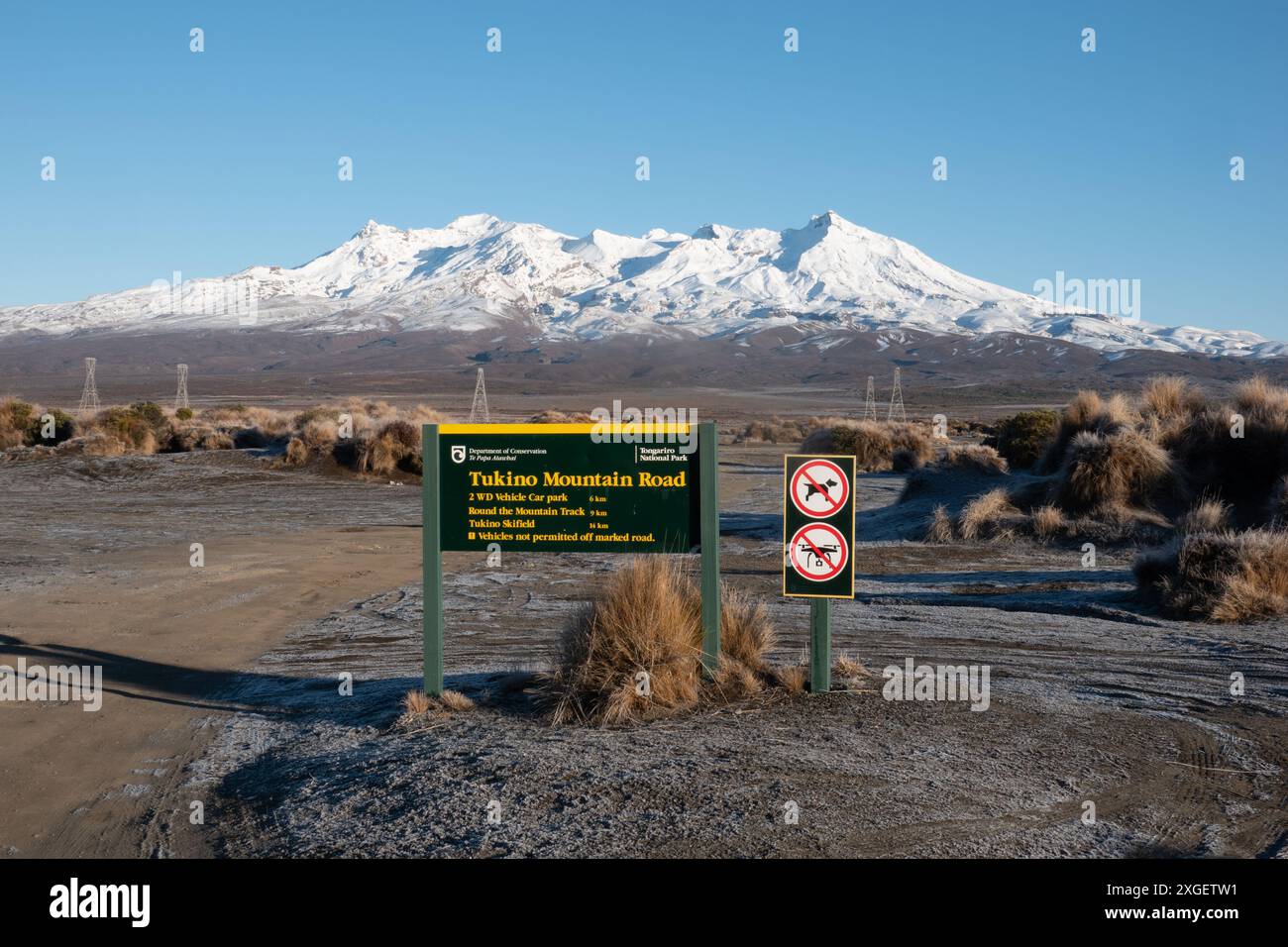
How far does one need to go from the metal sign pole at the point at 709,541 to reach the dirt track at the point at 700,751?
0.54 metres

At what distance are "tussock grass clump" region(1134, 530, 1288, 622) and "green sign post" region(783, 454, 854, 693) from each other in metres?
4.92

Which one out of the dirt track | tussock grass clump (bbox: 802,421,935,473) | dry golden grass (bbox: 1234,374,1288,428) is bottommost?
the dirt track

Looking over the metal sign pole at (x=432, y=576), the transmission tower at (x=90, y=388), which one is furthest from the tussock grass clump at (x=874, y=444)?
the transmission tower at (x=90, y=388)

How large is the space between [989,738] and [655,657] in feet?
6.90

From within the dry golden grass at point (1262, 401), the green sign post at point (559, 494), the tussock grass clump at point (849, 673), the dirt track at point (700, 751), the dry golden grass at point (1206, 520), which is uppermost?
the dry golden grass at point (1262, 401)

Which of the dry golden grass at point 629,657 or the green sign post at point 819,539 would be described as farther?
the green sign post at point 819,539

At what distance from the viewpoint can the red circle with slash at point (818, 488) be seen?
25.5ft

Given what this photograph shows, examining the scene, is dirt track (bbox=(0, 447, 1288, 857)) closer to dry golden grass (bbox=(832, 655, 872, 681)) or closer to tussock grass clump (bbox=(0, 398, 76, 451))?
dry golden grass (bbox=(832, 655, 872, 681))

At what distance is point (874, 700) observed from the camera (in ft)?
25.5

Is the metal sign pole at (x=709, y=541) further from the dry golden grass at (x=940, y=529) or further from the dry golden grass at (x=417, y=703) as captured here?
the dry golden grass at (x=940, y=529)

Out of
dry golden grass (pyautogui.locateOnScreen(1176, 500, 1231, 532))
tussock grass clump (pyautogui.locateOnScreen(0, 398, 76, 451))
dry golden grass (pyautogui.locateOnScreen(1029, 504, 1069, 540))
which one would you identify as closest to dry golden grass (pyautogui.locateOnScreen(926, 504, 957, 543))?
dry golden grass (pyautogui.locateOnScreen(1029, 504, 1069, 540))

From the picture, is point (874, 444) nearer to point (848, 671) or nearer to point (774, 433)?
point (774, 433)

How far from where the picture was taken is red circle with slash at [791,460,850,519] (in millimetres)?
7762
